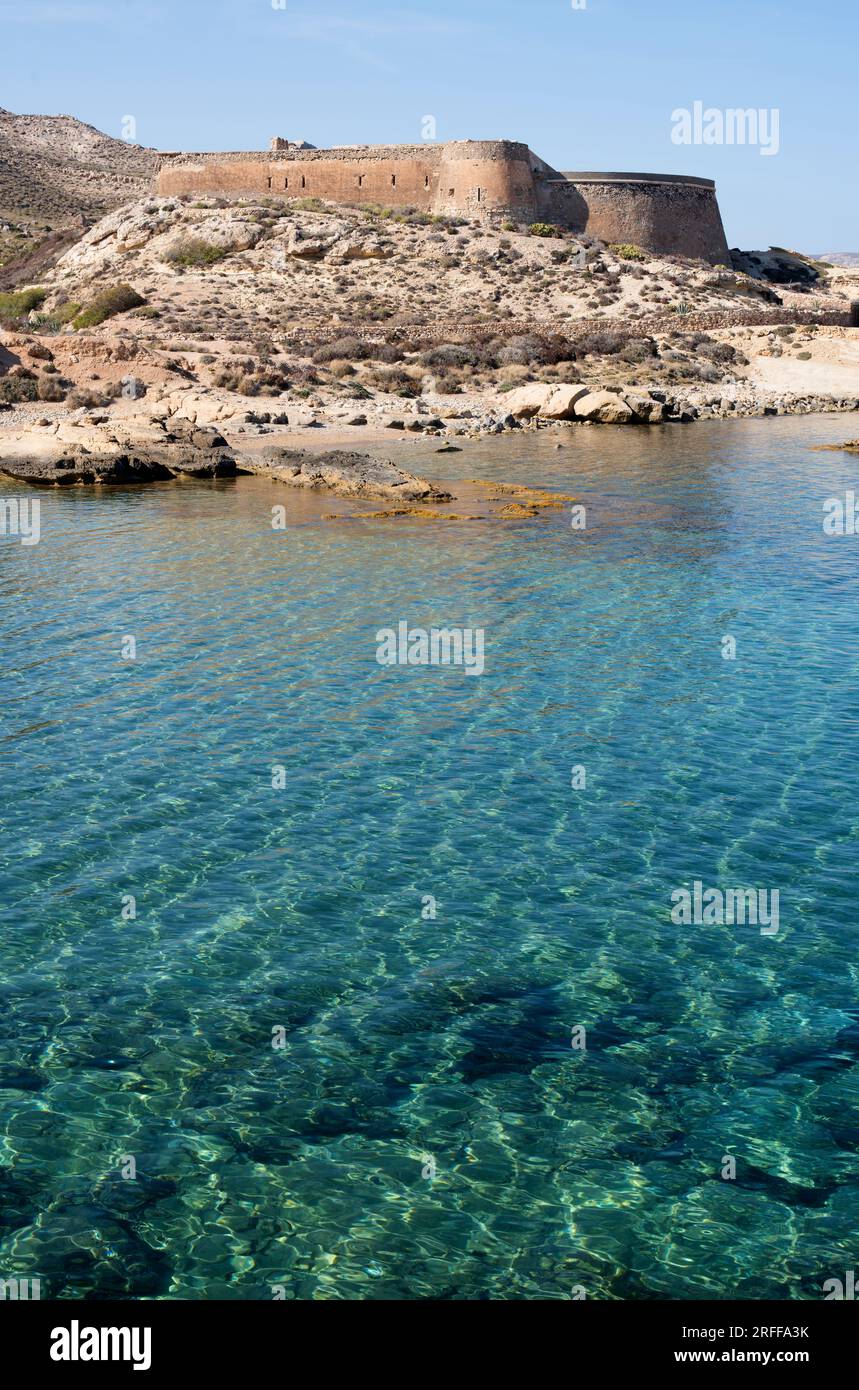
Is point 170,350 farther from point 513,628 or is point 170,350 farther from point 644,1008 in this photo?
point 644,1008

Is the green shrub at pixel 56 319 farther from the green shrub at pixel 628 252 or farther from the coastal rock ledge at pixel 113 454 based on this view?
the green shrub at pixel 628 252

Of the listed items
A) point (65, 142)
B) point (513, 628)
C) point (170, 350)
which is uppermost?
point (65, 142)

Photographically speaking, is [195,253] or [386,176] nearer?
[195,253]

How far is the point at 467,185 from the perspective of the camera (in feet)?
270

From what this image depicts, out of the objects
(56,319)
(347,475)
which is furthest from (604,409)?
(56,319)

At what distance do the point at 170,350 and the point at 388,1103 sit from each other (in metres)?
47.8

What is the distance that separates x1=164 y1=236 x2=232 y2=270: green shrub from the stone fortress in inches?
432

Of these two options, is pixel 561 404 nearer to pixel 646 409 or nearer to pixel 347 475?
pixel 646 409

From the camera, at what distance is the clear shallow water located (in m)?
7.23

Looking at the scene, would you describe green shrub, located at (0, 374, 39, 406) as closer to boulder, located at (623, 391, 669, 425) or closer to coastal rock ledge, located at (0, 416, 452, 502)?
coastal rock ledge, located at (0, 416, 452, 502)

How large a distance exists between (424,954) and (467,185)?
80.3 m

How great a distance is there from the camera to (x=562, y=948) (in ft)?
33.5

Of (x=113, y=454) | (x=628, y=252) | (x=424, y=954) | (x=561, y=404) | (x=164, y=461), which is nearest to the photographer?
(x=424, y=954)
